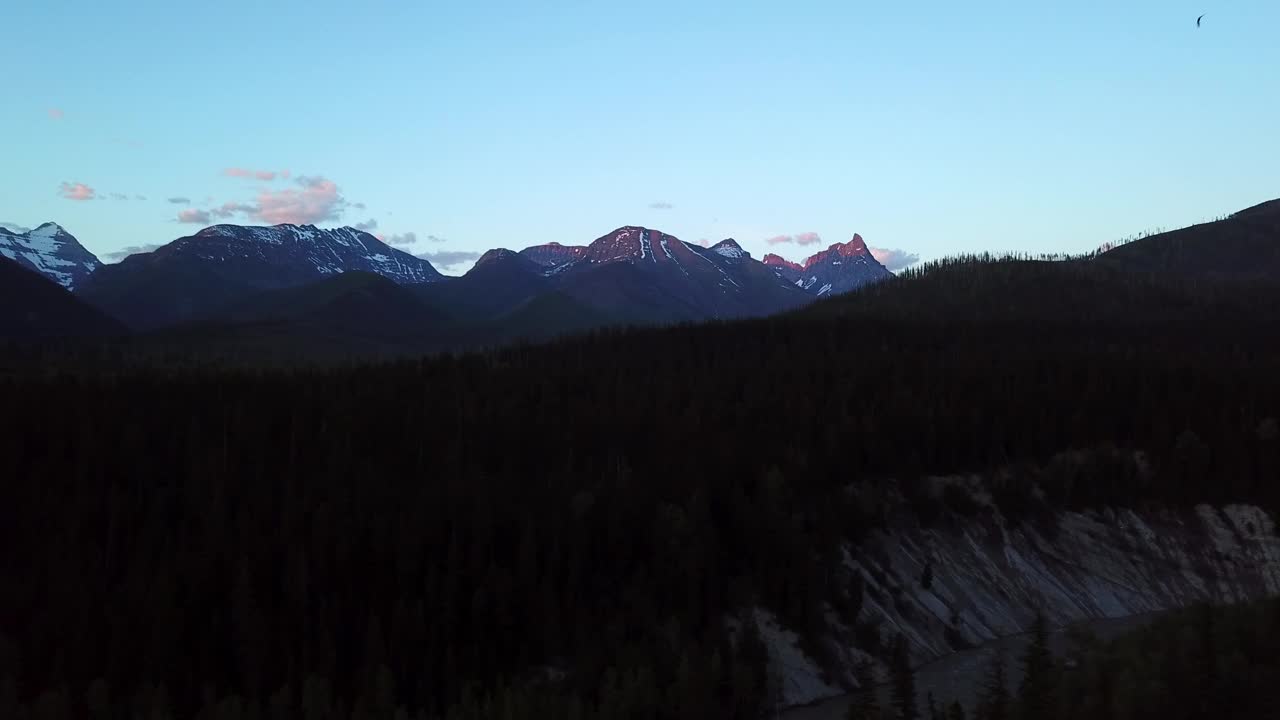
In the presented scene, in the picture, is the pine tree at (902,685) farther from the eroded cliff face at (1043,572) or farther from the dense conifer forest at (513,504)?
the dense conifer forest at (513,504)

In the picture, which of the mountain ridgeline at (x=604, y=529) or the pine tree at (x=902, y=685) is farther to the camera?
the mountain ridgeline at (x=604, y=529)

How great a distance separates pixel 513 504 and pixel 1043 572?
164 ft

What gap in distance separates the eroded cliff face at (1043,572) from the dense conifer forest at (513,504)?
2466 mm

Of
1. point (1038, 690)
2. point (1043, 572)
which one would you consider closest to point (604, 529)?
point (1038, 690)

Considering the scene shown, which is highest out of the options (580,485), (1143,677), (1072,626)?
(580,485)

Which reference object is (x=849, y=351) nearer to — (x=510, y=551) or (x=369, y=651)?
(x=510, y=551)

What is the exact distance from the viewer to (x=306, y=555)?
82.1 meters

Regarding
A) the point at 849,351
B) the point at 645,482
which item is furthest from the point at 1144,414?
the point at 645,482

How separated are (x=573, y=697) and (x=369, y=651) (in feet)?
49.9

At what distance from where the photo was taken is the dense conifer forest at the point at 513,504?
74.1m

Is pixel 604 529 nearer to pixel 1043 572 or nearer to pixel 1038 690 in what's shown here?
pixel 1038 690

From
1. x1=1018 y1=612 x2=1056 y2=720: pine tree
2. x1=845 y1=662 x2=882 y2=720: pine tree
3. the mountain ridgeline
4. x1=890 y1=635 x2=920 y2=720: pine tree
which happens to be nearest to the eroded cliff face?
the mountain ridgeline

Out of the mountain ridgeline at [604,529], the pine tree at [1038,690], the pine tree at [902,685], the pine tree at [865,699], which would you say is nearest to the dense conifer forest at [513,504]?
the mountain ridgeline at [604,529]

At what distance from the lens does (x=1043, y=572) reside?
10281 centimetres
